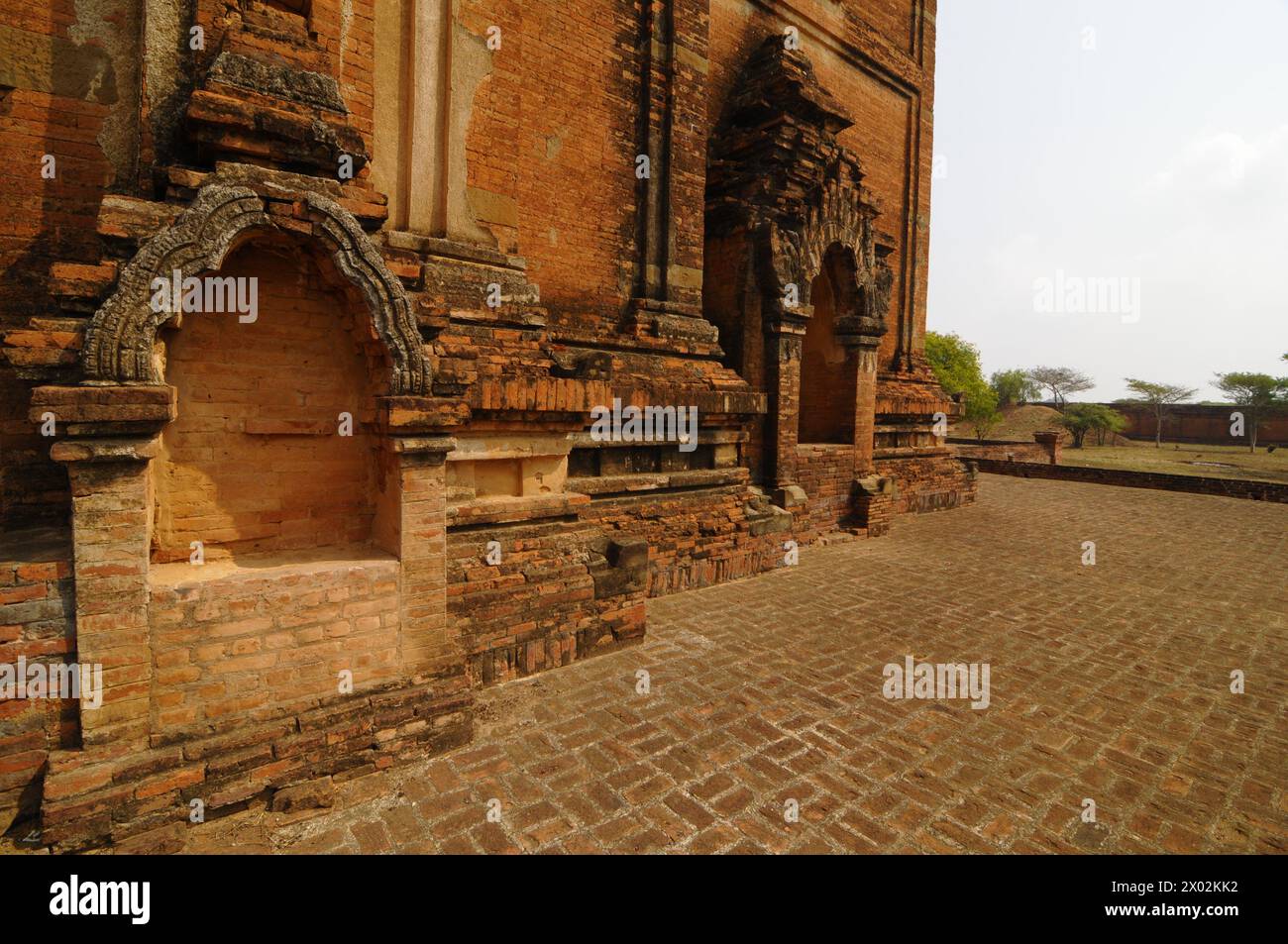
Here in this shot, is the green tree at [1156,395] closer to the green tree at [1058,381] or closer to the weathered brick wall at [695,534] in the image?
the green tree at [1058,381]

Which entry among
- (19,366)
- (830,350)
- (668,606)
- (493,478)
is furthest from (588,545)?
(830,350)

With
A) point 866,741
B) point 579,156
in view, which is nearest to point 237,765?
point 866,741

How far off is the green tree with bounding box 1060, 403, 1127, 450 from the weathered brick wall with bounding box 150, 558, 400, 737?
54.1 m

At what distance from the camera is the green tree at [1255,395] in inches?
1676

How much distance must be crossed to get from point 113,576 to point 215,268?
1.63 m

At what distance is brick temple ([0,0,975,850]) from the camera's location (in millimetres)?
2893

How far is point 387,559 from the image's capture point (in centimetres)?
374

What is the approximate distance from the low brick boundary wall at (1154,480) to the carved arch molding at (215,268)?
66.3 feet

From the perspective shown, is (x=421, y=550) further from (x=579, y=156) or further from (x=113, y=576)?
(x=579, y=156)

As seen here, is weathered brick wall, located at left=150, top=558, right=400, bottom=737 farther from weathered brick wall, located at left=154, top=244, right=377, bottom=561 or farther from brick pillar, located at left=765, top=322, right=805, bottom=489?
brick pillar, located at left=765, top=322, right=805, bottom=489

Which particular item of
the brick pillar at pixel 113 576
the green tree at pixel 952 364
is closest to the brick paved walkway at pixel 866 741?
the brick pillar at pixel 113 576

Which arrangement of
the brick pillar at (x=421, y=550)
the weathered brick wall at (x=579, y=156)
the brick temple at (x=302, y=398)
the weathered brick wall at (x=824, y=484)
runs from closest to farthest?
the brick temple at (x=302, y=398), the brick pillar at (x=421, y=550), the weathered brick wall at (x=579, y=156), the weathered brick wall at (x=824, y=484)

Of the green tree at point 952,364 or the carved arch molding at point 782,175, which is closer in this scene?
the carved arch molding at point 782,175

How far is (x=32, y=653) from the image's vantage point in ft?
9.16
